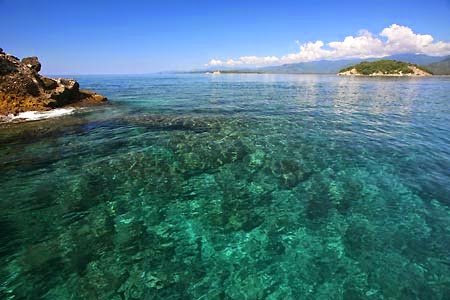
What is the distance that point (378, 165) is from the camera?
14.3m

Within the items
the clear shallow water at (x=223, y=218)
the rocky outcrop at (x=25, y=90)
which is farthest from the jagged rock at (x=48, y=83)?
the clear shallow water at (x=223, y=218)

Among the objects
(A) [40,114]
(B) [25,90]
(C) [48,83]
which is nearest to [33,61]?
(C) [48,83]

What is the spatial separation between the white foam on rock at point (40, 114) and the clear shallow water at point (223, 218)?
358 inches

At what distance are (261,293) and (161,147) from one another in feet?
39.5

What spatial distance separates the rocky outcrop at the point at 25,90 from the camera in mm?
28125

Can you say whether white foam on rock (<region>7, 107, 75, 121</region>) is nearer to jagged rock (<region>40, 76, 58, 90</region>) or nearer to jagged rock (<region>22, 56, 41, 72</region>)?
jagged rock (<region>40, 76, 58, 90</region>)

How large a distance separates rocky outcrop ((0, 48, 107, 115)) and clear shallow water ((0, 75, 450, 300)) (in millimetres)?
14309

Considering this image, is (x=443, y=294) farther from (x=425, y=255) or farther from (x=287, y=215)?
(x=287, y=215)

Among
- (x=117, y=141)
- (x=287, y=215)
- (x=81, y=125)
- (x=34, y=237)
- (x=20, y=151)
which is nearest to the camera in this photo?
(x=34, y=237)

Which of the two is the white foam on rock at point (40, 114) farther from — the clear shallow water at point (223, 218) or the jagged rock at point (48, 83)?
the clear shallow water at point (223, 218)

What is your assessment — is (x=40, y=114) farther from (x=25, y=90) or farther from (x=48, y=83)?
(x=48, y=83)

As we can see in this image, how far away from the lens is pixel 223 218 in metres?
9.34

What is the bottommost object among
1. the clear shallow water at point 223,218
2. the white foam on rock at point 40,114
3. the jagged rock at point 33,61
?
the clear shallow water at point 223,218

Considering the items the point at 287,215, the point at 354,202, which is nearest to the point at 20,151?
the point at 287,215
